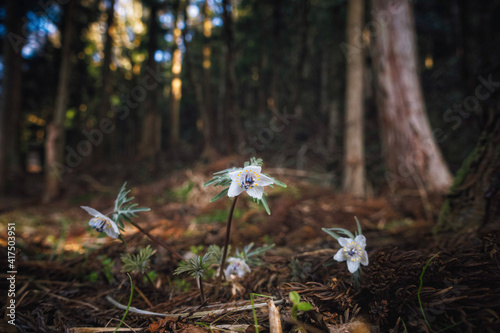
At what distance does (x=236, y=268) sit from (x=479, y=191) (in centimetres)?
159

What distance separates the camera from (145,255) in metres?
1.19

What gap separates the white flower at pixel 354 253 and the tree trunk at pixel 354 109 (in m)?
3.83

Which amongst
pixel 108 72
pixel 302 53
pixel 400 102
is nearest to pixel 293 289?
pixel 400 102

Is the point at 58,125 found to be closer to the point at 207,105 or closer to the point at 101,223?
the point at 207,105

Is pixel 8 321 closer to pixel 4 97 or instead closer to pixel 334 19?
pixel 4 97

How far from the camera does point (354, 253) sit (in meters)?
1.07

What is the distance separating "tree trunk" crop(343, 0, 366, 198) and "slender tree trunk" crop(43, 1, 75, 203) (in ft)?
24.9

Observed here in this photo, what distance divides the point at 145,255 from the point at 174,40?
15.7m

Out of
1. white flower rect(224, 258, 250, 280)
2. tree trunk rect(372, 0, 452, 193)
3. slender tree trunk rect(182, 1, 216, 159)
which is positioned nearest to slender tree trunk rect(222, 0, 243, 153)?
slender tree trunk rect(182, 1, 216, 159)

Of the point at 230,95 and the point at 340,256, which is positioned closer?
the point at 340,256

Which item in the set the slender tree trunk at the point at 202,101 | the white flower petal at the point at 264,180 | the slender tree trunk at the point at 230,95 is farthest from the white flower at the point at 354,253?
the slender tree trunk at the point at 202,101

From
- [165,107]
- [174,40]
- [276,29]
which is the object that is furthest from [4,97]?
[165,107]

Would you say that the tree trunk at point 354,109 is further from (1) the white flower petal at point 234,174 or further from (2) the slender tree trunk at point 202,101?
(2) the slender tree trunk at point 202,101

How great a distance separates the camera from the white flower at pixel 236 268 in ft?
4.10
